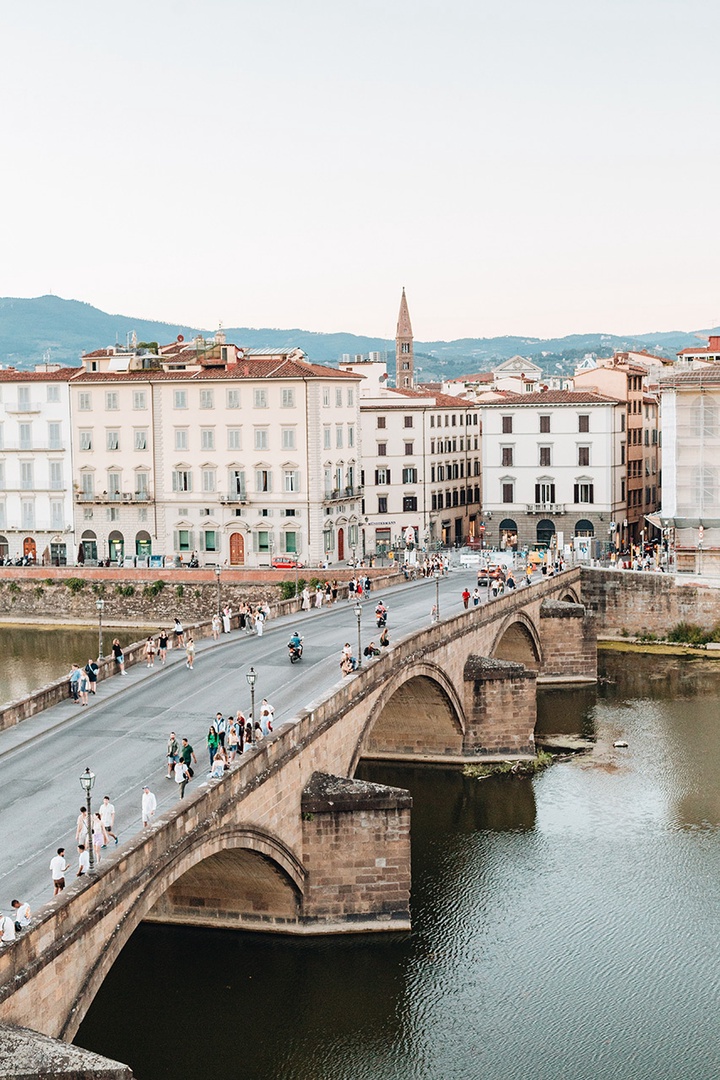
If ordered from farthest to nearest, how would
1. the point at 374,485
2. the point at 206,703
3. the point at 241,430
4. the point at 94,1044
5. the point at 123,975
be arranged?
the point at 374,485 → the point at 241,430 → the point at 206,703 → the point at 123,975 → the point at 94,1044

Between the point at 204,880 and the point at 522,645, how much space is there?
3243 cm

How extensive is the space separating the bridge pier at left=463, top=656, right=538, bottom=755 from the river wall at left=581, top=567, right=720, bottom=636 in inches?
989

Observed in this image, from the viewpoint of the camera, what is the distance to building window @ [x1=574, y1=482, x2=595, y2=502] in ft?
299

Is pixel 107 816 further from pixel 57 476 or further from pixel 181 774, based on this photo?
pixel 57 476

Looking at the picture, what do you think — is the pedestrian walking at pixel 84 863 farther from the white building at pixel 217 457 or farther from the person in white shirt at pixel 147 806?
the white building at pixel 217 457

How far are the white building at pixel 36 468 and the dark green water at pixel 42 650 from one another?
6.43m

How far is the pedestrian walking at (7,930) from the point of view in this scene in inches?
869

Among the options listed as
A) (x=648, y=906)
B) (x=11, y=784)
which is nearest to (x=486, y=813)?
(x=648, y=906)

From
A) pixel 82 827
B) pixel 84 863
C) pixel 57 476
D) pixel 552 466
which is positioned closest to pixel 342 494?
pixel 552 466

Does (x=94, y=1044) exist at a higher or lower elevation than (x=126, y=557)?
lower

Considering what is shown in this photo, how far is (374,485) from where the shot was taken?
311 ft

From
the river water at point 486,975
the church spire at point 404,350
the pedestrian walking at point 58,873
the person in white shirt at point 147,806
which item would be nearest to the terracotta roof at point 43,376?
the river water at point 486,975

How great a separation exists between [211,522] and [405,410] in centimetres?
1660

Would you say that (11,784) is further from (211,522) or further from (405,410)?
(405,410)
